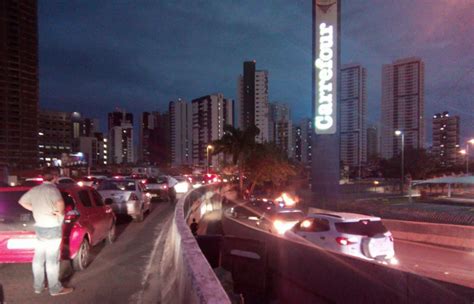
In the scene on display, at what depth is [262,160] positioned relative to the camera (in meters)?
60.3

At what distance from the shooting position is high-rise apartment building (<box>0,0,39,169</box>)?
438 ft

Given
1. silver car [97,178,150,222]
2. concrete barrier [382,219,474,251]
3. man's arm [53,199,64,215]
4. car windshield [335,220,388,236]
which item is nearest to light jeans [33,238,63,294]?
man's arm [53,199,64,215]

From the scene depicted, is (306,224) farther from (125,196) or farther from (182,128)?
(182,128)

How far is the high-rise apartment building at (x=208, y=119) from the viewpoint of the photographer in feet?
560

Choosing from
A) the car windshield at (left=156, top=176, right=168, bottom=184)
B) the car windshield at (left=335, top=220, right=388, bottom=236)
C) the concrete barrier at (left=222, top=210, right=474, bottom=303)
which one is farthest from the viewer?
the car windshield at (left=156, top=176, right=168, bottom=184)

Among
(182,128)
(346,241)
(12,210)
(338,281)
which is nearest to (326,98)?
(346,241)

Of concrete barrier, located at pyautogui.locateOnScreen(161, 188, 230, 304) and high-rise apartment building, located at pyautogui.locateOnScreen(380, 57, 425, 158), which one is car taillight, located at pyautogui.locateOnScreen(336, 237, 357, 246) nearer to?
concrete barrier, located at pyautogui.locateOnScreen(161, 188, 230, 304)

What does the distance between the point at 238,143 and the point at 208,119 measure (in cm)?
11129

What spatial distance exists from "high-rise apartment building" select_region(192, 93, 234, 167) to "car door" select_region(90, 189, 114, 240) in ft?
501

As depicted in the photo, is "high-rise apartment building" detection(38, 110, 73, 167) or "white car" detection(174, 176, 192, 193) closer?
"white car" detection(174, 176, 192, 193)

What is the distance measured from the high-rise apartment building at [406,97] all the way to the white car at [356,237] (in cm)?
13686

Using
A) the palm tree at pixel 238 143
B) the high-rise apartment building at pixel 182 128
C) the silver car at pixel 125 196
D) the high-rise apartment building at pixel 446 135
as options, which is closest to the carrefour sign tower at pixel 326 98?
the palm tree at pixel 238 143

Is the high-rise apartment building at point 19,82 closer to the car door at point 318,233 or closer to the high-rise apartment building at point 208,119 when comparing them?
the high-rise apartment building at point 208,119

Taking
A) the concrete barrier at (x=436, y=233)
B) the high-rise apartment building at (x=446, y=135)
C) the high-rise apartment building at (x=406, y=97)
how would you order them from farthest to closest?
1. the high-rise apartment building at (x=446, y=135)
2. the high-rise apartment building at (x=406, y=97)
3. the concrete barrier at (x=436, y=233)
